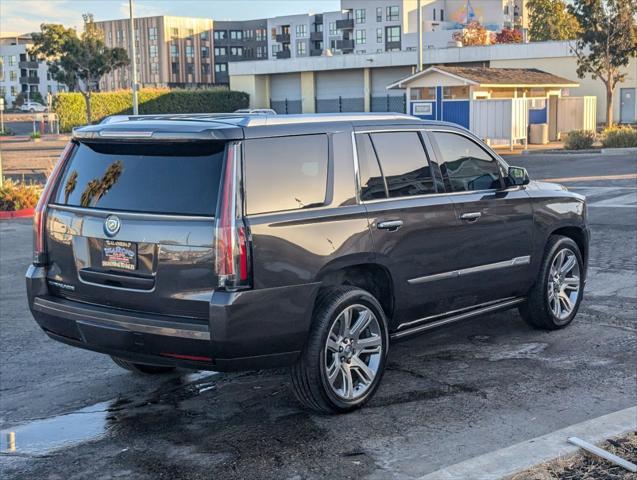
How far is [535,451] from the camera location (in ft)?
15.6

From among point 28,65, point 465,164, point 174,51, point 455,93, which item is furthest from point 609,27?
point 28,65

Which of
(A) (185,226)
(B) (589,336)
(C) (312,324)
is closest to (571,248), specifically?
(B) (589,336)

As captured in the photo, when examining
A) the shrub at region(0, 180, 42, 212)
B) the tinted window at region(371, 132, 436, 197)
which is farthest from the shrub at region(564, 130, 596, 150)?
the tinted window at region(371, 132, 436, 197)

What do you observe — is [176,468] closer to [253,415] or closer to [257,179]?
[253,415]

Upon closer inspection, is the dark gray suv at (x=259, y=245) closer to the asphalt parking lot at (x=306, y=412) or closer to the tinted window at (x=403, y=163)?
the tinted window at (x=403, y=163)

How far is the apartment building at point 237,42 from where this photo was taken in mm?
150375

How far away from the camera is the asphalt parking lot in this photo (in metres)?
4.88

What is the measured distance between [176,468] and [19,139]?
55.1m

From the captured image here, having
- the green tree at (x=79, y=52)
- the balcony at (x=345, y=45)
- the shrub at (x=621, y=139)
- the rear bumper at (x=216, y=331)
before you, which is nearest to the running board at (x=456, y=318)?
the rear bumper at (x=216, y=331)

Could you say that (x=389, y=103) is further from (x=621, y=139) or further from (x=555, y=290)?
(x=555, y=290)

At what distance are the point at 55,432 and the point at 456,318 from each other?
2.92 m

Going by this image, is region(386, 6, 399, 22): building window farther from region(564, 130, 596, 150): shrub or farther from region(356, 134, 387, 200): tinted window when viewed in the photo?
region(356, 134, 387, 200): tinted window

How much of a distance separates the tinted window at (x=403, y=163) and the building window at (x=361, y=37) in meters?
107

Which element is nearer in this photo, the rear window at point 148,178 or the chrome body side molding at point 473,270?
the rear window at point 148,178
